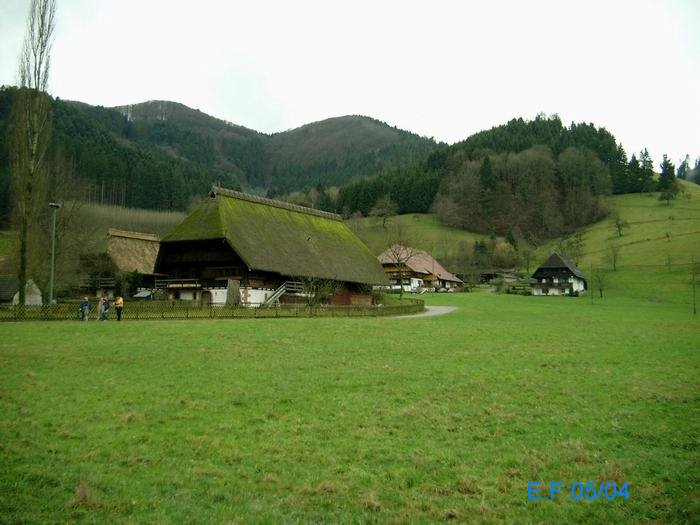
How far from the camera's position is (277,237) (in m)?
46.4

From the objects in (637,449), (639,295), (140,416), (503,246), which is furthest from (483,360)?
(503,246)

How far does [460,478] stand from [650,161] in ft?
462

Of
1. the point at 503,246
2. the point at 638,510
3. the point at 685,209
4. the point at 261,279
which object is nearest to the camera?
the point at 638,510

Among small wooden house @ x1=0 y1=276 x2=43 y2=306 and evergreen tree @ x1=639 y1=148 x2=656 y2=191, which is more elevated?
evergreen tree @ x1=639 y1=148 x2=656 y2=191

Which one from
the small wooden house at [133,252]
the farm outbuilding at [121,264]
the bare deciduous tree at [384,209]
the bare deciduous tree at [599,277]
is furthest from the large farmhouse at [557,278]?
the farm outbuilding at [121,264]

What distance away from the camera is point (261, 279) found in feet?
141

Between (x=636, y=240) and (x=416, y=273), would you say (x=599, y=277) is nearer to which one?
(x=416, y=273)

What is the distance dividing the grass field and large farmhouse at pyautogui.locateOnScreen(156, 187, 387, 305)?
23.0 metres

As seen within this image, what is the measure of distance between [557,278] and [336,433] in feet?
244

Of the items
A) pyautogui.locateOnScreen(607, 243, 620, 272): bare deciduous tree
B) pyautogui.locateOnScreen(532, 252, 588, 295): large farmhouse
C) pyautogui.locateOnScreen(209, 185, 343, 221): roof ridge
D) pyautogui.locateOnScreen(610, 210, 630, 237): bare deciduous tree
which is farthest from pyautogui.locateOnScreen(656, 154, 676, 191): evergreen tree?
pyautogui.locateOnScreen(209, 185, 343, 221): roof ridge

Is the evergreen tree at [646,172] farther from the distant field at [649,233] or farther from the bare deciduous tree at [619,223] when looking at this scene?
the bare deciduous tree at [619,223]

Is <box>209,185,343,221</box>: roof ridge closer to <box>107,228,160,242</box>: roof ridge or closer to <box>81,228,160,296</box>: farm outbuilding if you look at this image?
<box>81,228,160,296</box>: farm outbuilding

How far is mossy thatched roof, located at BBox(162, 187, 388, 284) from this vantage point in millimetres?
42531

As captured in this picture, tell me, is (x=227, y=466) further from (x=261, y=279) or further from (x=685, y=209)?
(x=685, y=209)
